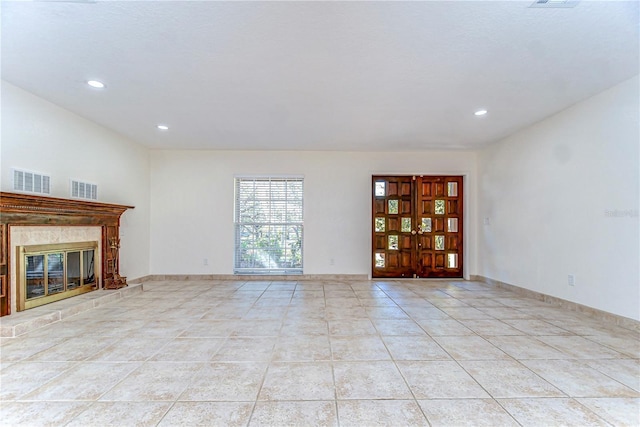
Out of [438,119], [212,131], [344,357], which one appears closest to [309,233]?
[212,131]

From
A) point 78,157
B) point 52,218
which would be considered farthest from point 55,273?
point 78,157

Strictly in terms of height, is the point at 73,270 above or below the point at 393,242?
below

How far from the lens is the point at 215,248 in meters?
6.18

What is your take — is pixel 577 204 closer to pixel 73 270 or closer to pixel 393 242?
pixel 393 242

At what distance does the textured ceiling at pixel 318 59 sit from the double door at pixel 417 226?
78.8 inches

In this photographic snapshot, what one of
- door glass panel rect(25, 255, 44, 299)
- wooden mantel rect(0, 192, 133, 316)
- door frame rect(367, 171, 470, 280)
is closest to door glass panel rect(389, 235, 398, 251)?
door frame rect(367, 171, 470, 280)

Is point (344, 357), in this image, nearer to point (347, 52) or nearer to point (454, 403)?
point (454, 403)

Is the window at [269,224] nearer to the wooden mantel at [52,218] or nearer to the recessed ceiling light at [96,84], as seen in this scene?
the wooden mantel at [52,218]

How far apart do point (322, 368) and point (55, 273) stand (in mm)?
3750

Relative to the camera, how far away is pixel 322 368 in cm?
232

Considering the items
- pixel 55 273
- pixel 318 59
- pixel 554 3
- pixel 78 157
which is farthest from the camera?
pixel 78 157

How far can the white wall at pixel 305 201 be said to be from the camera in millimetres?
6180

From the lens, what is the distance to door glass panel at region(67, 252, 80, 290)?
13.5 ft

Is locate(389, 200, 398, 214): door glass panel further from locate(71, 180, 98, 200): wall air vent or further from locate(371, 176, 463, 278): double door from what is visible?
locate(71, 180, 98, 200): wall air vent
